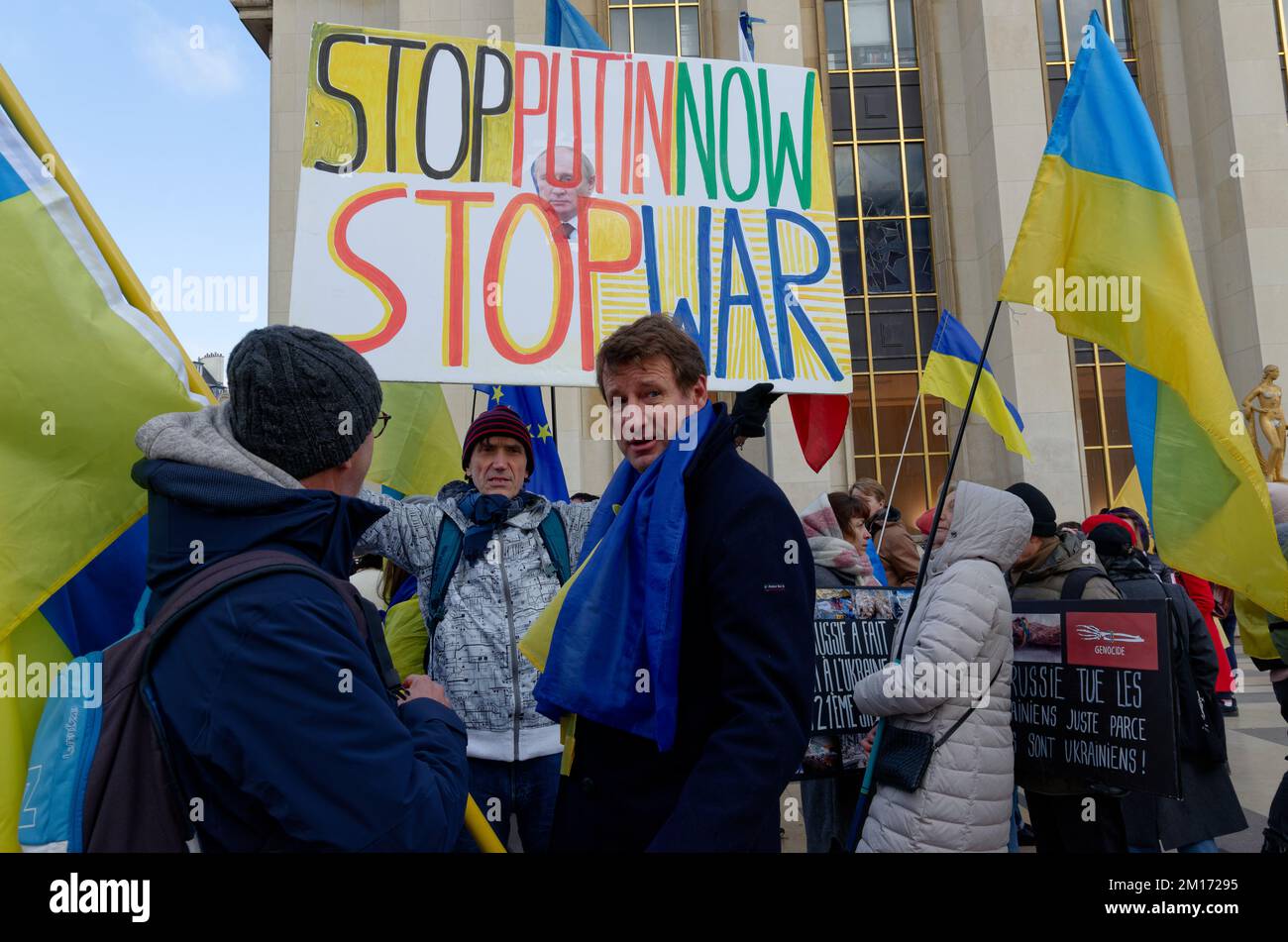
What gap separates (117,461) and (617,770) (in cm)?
123

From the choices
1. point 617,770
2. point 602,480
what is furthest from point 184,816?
point 602,480

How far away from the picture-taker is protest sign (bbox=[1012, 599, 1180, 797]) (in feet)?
11.3

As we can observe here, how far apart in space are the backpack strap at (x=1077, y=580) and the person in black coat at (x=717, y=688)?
2620 millimetres

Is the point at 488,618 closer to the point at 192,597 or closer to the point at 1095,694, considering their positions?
the point at 192,597

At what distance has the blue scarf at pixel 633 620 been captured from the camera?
2.03m

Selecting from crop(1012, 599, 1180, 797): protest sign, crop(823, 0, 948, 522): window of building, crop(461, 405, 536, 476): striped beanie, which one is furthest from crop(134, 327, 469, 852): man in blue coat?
crop(823, 0, 948, 522): window of building

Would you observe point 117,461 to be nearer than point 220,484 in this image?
No

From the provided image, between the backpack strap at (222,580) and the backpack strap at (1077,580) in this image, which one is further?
the backpack strap at (1077,580)

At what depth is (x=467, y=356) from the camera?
4.77 metres

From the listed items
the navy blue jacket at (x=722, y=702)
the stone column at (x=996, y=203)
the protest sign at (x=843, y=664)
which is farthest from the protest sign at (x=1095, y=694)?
the stone column at (x=996, y=203)

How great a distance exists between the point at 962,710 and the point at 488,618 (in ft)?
5.55

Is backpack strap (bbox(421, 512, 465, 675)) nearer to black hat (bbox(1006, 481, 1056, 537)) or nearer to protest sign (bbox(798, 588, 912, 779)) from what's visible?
protest sign (bbox(798, 588, 912, 779))

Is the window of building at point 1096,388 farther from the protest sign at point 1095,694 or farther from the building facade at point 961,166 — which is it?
the protest sign at point 1095,694
